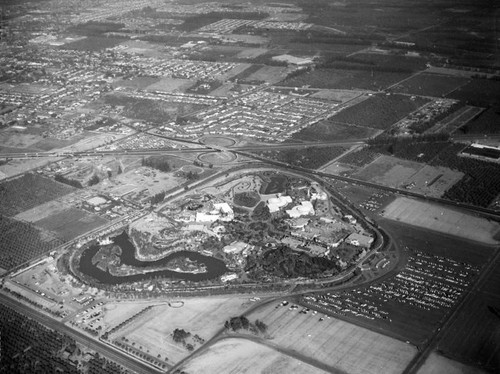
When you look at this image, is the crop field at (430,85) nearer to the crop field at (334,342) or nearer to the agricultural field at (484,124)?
the agricultural field at (484,124)

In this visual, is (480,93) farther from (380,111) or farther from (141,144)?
(141,144)

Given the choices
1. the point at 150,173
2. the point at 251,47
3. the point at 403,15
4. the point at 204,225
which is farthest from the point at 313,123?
the point at 403,15

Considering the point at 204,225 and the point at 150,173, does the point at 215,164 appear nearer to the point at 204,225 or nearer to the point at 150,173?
the point at 150,173

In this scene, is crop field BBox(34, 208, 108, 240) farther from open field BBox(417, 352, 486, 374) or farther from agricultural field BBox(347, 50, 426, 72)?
agricultural field BBox(347, 50, 426, 72)

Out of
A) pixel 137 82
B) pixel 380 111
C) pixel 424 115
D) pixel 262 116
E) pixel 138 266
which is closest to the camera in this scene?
pixel 138 266

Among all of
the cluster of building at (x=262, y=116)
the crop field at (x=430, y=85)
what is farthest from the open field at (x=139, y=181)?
the crop field at (x=430, y=85)

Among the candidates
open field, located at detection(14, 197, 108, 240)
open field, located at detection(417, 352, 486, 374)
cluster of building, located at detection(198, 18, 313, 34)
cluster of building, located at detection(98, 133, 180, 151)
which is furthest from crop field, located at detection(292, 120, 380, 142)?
cluster of building, located at detection(198, 18, 313, 34)

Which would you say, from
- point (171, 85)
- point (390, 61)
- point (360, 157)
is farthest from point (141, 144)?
point (390, 61)
